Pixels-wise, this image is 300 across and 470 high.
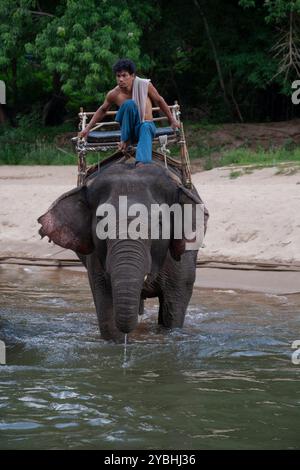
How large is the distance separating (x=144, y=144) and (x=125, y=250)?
124 centimetres

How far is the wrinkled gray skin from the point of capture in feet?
25.5

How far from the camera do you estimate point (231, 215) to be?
14.9 meters

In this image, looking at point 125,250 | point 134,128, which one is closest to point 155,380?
point 125,250

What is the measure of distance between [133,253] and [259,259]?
581cm

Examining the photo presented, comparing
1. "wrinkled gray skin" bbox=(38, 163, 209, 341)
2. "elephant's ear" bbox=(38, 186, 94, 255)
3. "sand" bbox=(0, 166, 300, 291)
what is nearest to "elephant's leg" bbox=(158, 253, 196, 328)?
"wrinkled gray skin" bbox=(38, 163, 209, 341)

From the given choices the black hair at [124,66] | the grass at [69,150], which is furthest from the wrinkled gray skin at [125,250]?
the grass at [69,150]

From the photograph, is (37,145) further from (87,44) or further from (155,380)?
(155,380)

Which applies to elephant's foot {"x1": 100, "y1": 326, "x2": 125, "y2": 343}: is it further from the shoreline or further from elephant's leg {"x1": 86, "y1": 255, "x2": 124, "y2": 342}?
the shoreline

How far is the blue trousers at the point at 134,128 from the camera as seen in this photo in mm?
8672

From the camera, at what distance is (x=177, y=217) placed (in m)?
8.59

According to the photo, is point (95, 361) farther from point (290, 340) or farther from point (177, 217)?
point (290, 340)

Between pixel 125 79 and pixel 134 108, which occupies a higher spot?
pixel 125 79

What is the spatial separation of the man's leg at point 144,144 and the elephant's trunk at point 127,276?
961 mm
